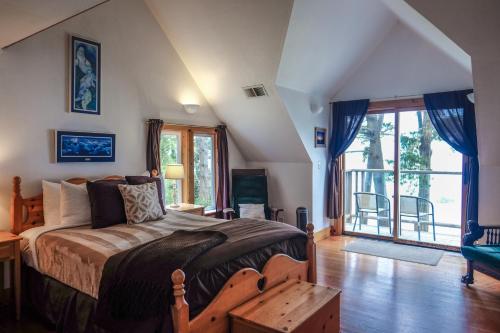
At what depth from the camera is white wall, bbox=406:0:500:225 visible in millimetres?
2549

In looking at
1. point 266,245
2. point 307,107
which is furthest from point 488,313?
point 307,107

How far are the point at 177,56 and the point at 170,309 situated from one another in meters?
3.58

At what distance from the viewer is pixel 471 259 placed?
362 cm

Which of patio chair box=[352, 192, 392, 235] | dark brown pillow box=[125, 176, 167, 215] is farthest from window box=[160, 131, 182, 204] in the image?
patio chair box=[352, 192, 392, 235]

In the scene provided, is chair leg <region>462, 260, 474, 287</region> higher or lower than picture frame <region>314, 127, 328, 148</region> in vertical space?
lower

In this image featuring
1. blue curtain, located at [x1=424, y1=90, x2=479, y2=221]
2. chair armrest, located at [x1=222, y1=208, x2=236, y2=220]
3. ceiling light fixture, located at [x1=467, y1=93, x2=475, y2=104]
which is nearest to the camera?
ceiling light fixture, located at [x1=467, y1=93, x2=475, y2=104]

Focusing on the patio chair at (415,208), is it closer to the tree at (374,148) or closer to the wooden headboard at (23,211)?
the tree at (374,148)

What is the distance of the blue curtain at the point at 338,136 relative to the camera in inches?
219

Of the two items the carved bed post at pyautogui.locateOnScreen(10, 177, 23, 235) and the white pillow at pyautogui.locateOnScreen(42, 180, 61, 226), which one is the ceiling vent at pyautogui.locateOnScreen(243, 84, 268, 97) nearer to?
the white pillow at pyautogui.locateOnScreen(42, 180, 61, 226)

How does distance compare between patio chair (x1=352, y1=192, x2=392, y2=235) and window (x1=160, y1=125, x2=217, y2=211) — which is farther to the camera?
patio chair (x1=352, y1=192, x2=392, y2=235)

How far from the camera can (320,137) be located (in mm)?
5617

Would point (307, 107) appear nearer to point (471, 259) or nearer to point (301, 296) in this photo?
point (471, 259)

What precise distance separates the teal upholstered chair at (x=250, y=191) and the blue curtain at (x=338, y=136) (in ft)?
2.82

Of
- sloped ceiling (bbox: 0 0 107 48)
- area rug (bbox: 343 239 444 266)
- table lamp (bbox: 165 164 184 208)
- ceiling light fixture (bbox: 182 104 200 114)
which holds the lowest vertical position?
area rug (bbox: 343 239 444 266)
